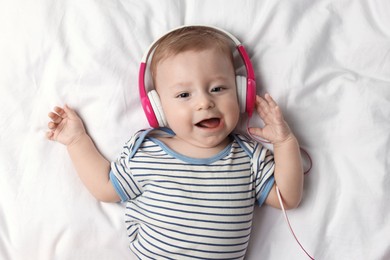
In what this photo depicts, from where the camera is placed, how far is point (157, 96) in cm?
124

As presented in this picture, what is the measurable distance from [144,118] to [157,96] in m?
0.11

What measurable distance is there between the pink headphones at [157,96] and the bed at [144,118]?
76mm

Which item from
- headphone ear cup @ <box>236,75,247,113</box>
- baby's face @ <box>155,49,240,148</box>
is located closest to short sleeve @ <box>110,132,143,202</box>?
baby's face @ <box>155,49,240,148</box>

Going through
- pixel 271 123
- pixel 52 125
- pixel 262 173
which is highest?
pixel 52 125

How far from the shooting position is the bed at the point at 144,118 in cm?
125

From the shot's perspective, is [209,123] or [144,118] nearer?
[209,123]

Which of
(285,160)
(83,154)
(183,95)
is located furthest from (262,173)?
(83,154)

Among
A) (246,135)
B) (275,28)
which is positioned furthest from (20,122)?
(275,28)

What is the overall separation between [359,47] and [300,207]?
0.48 meters

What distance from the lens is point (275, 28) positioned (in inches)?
53.2

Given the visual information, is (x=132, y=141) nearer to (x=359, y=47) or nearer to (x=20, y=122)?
(x=20, y=122)

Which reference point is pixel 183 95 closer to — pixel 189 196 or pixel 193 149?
pixel 193 149

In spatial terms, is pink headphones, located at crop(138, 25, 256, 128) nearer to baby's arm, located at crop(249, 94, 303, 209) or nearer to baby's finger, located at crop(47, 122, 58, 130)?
baby's arm, located at crop(249, 94, 303, 209)

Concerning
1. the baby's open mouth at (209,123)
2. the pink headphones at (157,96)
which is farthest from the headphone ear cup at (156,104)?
the baby's open mouth at (209,123)
